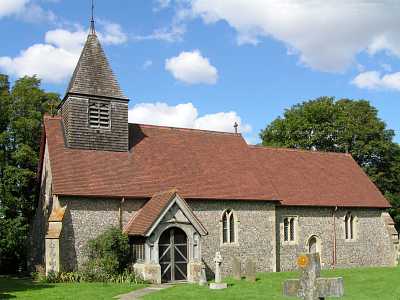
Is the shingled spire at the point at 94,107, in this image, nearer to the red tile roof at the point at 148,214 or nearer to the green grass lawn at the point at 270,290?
the red tile roof at the point at 148,214

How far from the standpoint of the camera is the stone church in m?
27.0

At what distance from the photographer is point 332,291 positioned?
11.2 m

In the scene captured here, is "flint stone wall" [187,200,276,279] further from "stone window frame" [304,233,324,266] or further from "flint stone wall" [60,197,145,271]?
"flint stone wall" [60,197,145,271]

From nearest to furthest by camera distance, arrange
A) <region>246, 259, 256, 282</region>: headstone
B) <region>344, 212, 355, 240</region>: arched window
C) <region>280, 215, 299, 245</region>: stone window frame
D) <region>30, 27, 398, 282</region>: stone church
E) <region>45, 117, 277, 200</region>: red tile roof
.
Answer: <region>246, 259, 256, 282</region>: headstone
<region>30, 27, 398, 282</region>: stone church
<region>45, 117, 277, 200</region>: red tile roof
<region>280, 215, 299, 245</region>: stone window frame
<region>344, 212, 355, 240</region>: arched window

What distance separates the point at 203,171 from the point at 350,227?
12.2 m

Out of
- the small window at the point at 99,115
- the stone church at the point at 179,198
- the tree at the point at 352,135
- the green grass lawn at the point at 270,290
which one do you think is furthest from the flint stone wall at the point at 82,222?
the tree at the point at 352,135

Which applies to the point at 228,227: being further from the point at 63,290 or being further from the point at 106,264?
the point at 63,290

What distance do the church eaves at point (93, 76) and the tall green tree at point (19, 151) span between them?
5.97 m

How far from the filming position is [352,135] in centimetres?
5431

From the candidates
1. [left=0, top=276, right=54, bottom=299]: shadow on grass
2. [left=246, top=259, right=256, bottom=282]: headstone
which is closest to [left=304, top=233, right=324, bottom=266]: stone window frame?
[left=246, top=259, right=256, bottom=282]: headstone

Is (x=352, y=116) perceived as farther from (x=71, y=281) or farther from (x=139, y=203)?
(x=71, y=281)

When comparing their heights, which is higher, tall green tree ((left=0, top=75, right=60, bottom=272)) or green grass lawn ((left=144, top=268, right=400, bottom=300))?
tall green tree ((left=0, top=75, right=60, bottom=272))

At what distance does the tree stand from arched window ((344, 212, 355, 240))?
59.5 feet

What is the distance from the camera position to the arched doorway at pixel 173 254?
1065 inches
